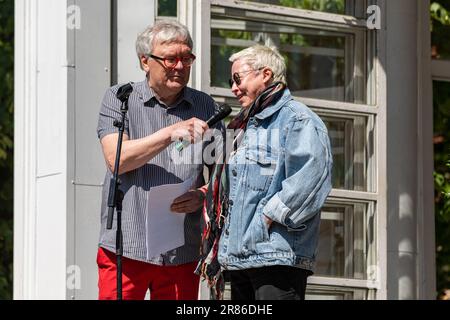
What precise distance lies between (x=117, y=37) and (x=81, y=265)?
132 cm

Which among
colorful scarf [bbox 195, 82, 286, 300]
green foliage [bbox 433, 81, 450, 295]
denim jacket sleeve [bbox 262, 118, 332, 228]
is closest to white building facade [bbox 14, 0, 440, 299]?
green foliage [bbox 433, 81, 450, 295]

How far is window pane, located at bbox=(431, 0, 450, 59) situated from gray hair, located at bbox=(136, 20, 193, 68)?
13.5 feet

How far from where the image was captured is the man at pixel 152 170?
6770 millimetres

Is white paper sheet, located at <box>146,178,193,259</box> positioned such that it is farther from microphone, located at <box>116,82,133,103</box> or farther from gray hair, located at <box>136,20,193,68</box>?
gray hair, located at <box>136,20,193,68</box>

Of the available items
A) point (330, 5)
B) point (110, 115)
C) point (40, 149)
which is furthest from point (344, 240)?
point (110, 115)

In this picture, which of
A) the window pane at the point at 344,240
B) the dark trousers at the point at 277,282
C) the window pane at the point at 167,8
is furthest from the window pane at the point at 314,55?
the dark trousers at the point at 277,282

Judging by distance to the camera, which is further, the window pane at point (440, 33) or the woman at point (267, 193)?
the window pane at point (440, 33)

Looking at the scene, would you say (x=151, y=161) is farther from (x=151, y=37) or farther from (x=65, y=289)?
(x=65, y=289)

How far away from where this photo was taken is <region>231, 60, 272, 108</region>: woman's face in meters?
6.63

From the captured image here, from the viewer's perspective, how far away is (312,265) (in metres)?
6.50

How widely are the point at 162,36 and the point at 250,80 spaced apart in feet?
1.64

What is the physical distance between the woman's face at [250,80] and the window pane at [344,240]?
2746 millimetres

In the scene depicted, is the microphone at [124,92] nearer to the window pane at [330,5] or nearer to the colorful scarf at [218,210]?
the colorful scarf at [218,210]

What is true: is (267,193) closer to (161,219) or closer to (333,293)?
(161,219)
